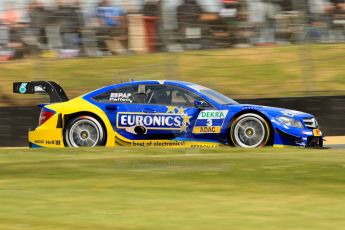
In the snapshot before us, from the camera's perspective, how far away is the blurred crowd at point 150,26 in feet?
51.6

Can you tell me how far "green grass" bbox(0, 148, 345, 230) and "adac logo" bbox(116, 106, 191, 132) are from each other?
1815mm

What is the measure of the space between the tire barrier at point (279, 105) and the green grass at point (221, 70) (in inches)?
22.1

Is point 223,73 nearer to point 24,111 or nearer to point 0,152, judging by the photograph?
point 24,111

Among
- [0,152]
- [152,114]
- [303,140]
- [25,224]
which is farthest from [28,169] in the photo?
[303,140]

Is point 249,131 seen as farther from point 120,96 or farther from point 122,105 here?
point 120,96

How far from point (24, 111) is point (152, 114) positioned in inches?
157

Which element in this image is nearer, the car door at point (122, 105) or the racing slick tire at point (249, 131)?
the racing slick tire at point (249, 131)

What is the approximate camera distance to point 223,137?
11008 millimetres

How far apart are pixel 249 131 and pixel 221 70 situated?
4.98m

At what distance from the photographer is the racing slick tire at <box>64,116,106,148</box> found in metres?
11.4

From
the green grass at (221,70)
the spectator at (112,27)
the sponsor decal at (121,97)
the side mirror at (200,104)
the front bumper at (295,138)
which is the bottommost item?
the front bumper at (295,138)

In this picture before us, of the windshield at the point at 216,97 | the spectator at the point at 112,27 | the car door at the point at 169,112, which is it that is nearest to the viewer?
the car door at the point at 169,112

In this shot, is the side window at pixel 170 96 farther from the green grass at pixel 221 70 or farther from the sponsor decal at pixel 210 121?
the green grass at pixel 221 70

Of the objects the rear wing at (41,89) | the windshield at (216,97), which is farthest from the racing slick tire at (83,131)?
the windshield at (216,97)
